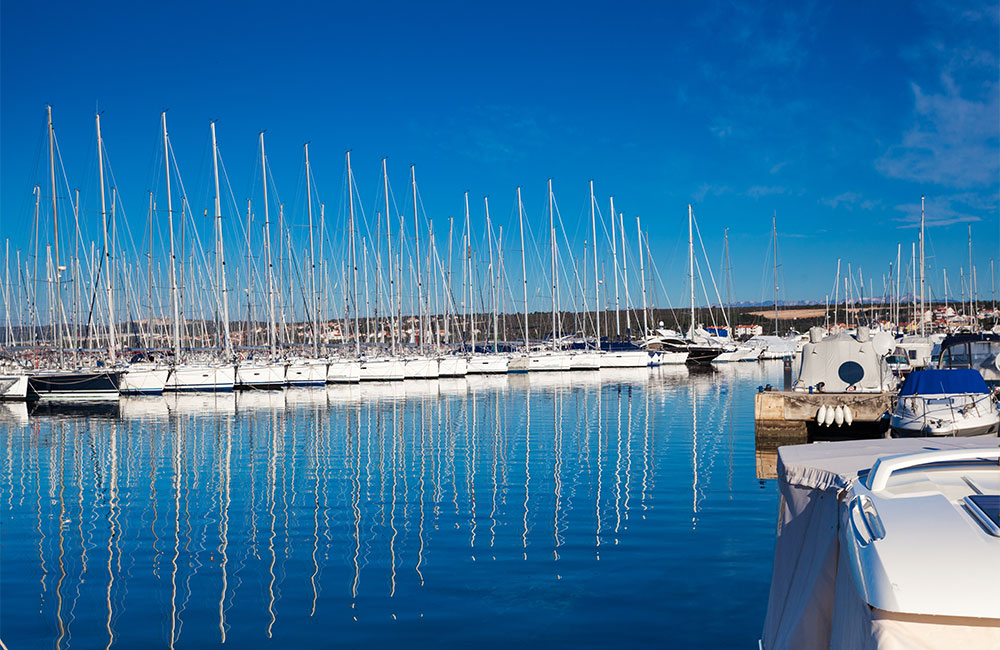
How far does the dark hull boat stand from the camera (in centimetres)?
5112

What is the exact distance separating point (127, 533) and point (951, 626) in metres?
16.0

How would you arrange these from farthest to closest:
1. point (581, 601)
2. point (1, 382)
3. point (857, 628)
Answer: point (1, 382)
point (581, 601)
point (857, 628)

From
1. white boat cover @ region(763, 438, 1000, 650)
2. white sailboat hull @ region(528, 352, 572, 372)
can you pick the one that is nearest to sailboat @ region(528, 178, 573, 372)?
white sailboat hull @ region(528, 352, 572, 372)

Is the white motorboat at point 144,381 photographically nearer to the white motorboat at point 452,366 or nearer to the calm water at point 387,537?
the calm water at point 387,537

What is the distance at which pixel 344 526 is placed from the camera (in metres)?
17.0

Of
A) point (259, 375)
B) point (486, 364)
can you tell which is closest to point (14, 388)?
point (259, 375)

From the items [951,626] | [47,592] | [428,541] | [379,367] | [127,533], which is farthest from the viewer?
[379,367]

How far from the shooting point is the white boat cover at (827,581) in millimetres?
3939

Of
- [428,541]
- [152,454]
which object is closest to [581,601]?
[428,541]

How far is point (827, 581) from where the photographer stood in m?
5.59

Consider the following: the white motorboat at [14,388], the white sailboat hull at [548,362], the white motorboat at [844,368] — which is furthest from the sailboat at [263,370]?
the white motorboat at [844,368]

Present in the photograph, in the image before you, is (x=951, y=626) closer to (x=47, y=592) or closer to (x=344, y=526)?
(x=47, y=592)

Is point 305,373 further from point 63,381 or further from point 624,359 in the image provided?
point 624,359

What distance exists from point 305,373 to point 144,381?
11092 mm
